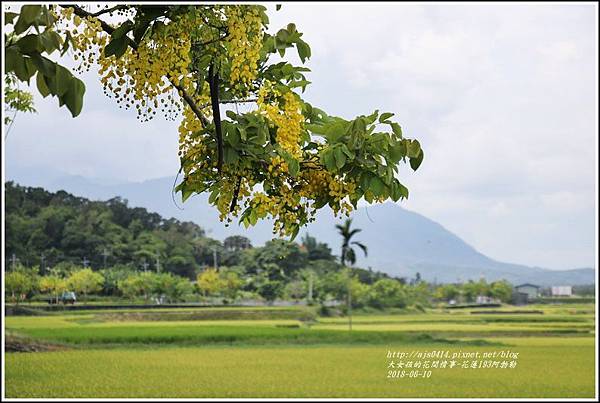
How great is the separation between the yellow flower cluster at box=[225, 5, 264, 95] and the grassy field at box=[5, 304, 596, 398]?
8640 millimetres

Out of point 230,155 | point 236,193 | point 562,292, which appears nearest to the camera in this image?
point 230,155

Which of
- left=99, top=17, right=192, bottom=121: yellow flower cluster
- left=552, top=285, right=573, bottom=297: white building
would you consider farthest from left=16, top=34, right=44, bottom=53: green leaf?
A: left=552, top=285, right=573, bottom=297: white building

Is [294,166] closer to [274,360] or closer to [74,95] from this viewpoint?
[74,95]

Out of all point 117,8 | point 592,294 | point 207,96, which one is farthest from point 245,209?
point 592,294

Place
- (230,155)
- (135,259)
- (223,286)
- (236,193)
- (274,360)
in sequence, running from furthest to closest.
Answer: (223,286) < (135,259) < (274,360) < (236,193) < (230,155)

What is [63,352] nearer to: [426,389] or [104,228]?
[426,389]

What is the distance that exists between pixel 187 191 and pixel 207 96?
0.20 m

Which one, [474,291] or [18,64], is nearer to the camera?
[18,64]

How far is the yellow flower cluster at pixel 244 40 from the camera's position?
1270 millimetres

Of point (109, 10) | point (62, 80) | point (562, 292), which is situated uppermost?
point (109, 10)

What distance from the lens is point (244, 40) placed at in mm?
1277

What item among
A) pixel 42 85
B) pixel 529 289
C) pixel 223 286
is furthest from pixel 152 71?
pixel 529 289

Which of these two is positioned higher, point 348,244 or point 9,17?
point 348,244

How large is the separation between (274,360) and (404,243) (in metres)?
77.9
